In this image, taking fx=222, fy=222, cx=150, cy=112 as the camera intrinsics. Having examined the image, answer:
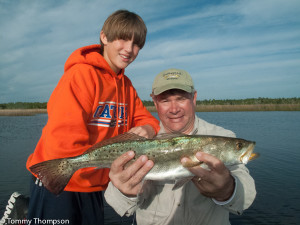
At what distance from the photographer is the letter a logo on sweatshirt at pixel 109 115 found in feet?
11.6

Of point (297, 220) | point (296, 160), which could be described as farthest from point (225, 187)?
point (296, 160)

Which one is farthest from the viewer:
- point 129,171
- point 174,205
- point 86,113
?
point 86,113

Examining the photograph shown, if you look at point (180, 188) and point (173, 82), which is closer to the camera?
point (180, 188)

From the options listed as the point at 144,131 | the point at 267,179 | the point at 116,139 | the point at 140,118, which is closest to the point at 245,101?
the point at 267,179

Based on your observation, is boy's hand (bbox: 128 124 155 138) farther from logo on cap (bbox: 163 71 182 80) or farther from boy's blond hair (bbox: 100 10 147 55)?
boy's blond hair (bbox: 100 10 147 55)

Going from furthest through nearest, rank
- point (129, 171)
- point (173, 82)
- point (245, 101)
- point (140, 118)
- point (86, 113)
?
point (245, 101), point (140, 118), point (173, 82), point (86, 113), point (129, 171)

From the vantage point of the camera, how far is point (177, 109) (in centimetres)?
371

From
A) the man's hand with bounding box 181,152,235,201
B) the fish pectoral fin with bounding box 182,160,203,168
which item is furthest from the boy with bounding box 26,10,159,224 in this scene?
the man's hand with bounding box 181,152,235,201

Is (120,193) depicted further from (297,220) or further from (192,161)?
(297,220)

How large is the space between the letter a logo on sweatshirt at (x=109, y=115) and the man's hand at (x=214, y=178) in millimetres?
1641

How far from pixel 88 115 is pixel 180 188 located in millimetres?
1719

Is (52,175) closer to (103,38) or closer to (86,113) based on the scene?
(86,113)

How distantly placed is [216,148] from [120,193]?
1.44 metres

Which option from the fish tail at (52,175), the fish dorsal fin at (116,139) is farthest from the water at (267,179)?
the fish dorsal fin at (116,139)
